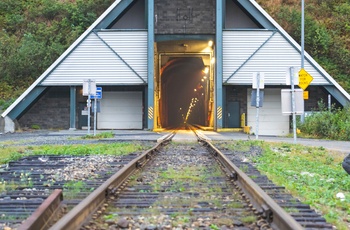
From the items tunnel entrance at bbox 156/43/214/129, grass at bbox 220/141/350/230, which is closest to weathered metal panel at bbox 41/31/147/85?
tunnel entrance at bbox 156/43/214/129

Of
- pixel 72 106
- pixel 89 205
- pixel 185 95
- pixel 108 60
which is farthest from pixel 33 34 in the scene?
pixel 89 205

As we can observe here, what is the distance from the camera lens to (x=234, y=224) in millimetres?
4469

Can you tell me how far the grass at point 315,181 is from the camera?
515cm

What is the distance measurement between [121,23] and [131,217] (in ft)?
103

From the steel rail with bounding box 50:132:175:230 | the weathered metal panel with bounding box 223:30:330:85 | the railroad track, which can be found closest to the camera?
the steel rail with bounding box 50:132:175:230

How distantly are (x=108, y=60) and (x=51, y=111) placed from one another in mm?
5852

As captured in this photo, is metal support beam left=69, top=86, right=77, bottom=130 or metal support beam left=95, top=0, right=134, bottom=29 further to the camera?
metal support beam left=95, top=0, right=134, bottom=29

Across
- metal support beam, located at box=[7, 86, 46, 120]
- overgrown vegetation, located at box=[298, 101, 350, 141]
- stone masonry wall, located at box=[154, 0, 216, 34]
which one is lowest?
overgrown vegetation, located at box=[298, 101, 350, 141]

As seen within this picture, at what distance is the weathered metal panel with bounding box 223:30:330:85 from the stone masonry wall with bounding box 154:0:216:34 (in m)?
1.65

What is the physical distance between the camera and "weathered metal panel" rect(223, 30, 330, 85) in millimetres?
32156

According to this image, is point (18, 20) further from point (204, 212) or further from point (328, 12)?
point (204, 212)

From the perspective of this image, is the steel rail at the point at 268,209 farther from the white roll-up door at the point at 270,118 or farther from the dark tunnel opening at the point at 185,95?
the dark tunnel opening at the point at 185,95

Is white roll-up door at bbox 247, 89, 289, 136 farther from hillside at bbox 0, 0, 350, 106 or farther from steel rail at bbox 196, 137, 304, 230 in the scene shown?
steel rail at bbox 196, 137, 304, 230

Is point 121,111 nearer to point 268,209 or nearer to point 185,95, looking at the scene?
point 268,209
